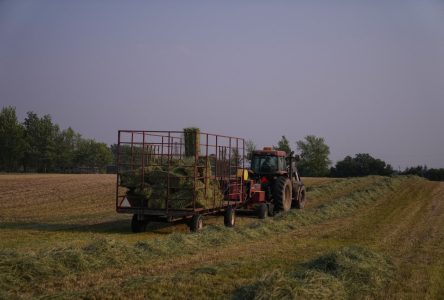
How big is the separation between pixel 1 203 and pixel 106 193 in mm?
6312

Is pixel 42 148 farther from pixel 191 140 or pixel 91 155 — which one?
pixel 191 140

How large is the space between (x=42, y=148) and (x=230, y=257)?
64.9 meters

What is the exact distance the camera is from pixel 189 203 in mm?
12766

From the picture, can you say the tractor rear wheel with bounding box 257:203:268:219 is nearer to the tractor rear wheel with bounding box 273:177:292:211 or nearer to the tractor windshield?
the tractor rear wheel with bounding box 273:177:292:211

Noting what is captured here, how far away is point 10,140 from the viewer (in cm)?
6362

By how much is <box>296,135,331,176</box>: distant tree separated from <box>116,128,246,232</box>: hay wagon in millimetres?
70886

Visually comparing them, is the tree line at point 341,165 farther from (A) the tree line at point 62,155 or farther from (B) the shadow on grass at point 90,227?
(B) the shadow on grass at point 90,227

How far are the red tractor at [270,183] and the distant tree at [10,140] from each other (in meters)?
52.5

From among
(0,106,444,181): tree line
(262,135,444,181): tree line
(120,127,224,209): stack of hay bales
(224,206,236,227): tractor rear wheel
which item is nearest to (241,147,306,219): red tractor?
(224,206,236,227): tractor rear wheel

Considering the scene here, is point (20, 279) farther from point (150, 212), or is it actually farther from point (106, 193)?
point (106, 193)

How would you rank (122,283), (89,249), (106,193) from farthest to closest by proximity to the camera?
(106,193)
(89,249)
(122,283)

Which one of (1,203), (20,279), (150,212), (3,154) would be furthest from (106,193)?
(3,154)

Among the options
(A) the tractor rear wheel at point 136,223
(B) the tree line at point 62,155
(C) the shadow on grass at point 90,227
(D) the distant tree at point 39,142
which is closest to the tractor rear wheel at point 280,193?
(C) the shadow on grass at point 90,227

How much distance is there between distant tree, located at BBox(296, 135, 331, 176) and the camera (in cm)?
8450
